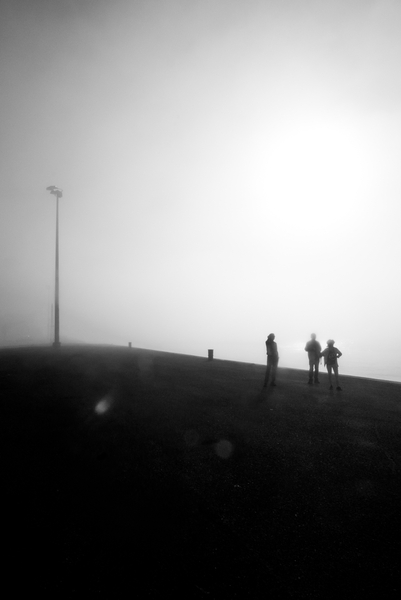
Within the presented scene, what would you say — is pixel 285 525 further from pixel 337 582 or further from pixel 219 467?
pixel 219 467

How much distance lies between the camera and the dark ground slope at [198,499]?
3.35m

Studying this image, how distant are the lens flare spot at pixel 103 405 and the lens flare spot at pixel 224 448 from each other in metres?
3.42

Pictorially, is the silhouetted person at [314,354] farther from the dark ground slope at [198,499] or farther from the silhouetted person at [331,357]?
the dark ground slope at [198,499]

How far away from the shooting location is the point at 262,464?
574cm

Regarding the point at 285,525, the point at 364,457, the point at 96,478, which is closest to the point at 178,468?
the point at 96,478

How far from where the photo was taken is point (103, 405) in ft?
28.5

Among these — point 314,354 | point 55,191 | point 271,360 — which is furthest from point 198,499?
point 55,191

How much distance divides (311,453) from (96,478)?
167 inches

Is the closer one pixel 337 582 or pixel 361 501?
pixel 337 582

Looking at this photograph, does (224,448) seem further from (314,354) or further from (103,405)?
(314,354)

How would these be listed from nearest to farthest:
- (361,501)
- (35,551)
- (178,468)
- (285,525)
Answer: (35,551), (285,525), (361,501), (178,468)

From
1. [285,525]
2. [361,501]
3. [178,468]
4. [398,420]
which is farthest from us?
[398,420]

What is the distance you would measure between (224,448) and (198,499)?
5.75 feet

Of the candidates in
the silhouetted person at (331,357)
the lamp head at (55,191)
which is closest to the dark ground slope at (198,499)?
the silhouetted person at (331,357)
